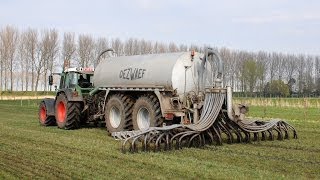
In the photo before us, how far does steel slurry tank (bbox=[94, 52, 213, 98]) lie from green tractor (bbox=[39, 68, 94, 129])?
90.0 inches

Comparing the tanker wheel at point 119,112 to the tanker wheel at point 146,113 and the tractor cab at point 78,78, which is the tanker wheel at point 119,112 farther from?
the tractor cab at point 78,78

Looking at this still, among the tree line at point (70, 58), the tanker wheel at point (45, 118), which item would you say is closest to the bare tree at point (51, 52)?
the tree line at point (70, 58)

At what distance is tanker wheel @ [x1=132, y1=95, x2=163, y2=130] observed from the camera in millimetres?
13938

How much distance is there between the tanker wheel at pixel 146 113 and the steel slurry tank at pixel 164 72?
19.2 inches

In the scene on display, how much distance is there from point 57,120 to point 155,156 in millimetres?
8646

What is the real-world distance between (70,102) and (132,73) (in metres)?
3.41

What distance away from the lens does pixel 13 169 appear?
8.81 meters

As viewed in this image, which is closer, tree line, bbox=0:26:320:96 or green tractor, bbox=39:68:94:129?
green tractor, bbox=39:68:94:129

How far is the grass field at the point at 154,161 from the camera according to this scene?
830cm

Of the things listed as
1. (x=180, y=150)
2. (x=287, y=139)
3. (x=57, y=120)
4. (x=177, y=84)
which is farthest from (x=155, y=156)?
(x=57, y=120)

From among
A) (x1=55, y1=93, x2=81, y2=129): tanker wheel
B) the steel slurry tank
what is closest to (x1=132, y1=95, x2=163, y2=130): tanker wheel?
the steel slurry tank

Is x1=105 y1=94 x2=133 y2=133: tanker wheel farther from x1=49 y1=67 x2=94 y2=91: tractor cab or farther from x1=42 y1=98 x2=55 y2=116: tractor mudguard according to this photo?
x1=42 y1=98 x2=55 y2=116: tractor mudguard

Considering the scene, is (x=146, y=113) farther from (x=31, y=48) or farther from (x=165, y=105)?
(x=31, y=48)

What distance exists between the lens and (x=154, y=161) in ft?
31.8
